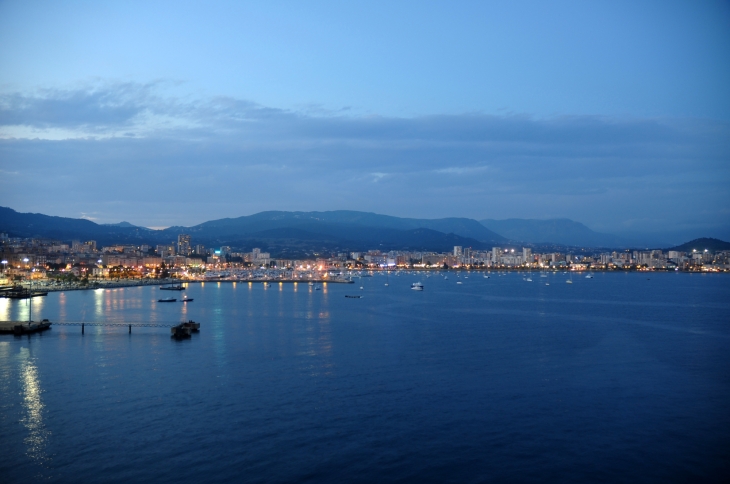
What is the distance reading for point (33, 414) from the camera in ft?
29.7

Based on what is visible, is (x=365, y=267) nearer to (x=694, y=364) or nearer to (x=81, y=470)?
(x=694, y=364)

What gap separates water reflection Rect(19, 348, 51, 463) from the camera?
24.9 ft

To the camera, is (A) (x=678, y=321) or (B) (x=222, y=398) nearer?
(B) (x=222, y=398)

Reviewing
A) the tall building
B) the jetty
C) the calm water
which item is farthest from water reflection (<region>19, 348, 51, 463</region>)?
the tall building

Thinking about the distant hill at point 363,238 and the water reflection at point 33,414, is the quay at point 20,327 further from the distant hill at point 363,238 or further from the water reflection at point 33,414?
the distant hill at point 363,238

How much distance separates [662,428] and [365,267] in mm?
87321

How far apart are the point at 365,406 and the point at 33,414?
17.1 ft

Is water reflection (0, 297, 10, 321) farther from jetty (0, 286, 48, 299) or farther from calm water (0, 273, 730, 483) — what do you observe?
calm water (0, 273, 730, 483)

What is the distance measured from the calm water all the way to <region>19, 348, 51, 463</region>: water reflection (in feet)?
0.13

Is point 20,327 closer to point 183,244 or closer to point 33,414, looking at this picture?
point 33,414

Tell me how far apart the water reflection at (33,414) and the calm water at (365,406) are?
4 cm

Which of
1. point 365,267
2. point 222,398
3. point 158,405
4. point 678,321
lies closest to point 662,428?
point 222,398

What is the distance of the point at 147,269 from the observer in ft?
230

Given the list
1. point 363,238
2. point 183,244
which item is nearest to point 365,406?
point 183,244
